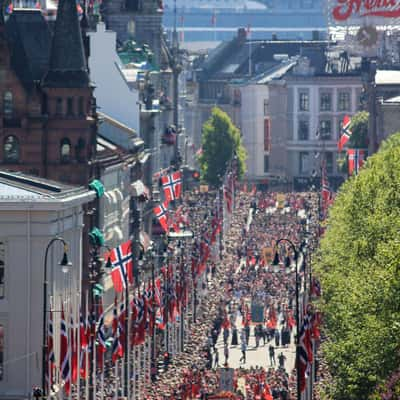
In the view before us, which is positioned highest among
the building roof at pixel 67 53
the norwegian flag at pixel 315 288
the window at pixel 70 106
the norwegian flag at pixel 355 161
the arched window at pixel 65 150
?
the building roof at pixel 67 53

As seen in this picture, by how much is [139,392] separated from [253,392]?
4.74m

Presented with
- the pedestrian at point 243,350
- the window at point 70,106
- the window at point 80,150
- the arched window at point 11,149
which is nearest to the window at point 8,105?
the arched window at point 11,149

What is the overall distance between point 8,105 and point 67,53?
4.14m

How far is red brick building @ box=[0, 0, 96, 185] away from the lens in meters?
129

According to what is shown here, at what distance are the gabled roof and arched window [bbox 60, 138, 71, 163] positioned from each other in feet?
9.66

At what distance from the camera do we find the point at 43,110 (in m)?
130

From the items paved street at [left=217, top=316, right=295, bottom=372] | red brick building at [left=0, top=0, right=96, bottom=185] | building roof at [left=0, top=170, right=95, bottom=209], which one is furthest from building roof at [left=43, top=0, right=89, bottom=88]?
building roof at [left=0, top=170, right=95, bottom=209]

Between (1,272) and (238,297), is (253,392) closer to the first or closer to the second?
(1,272)

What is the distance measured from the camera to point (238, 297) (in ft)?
518

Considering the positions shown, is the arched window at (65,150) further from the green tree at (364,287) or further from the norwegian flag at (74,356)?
the norwegian flag at (74,356)

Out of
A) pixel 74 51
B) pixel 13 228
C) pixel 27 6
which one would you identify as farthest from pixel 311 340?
pixel 27 6

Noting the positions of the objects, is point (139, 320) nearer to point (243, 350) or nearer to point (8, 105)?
point (8, 105)

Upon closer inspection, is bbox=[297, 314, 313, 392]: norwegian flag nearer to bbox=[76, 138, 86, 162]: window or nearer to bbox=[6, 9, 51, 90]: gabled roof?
bbox=[76, 138, 86, 162]: window

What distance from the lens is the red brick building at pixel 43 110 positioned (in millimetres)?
128625
